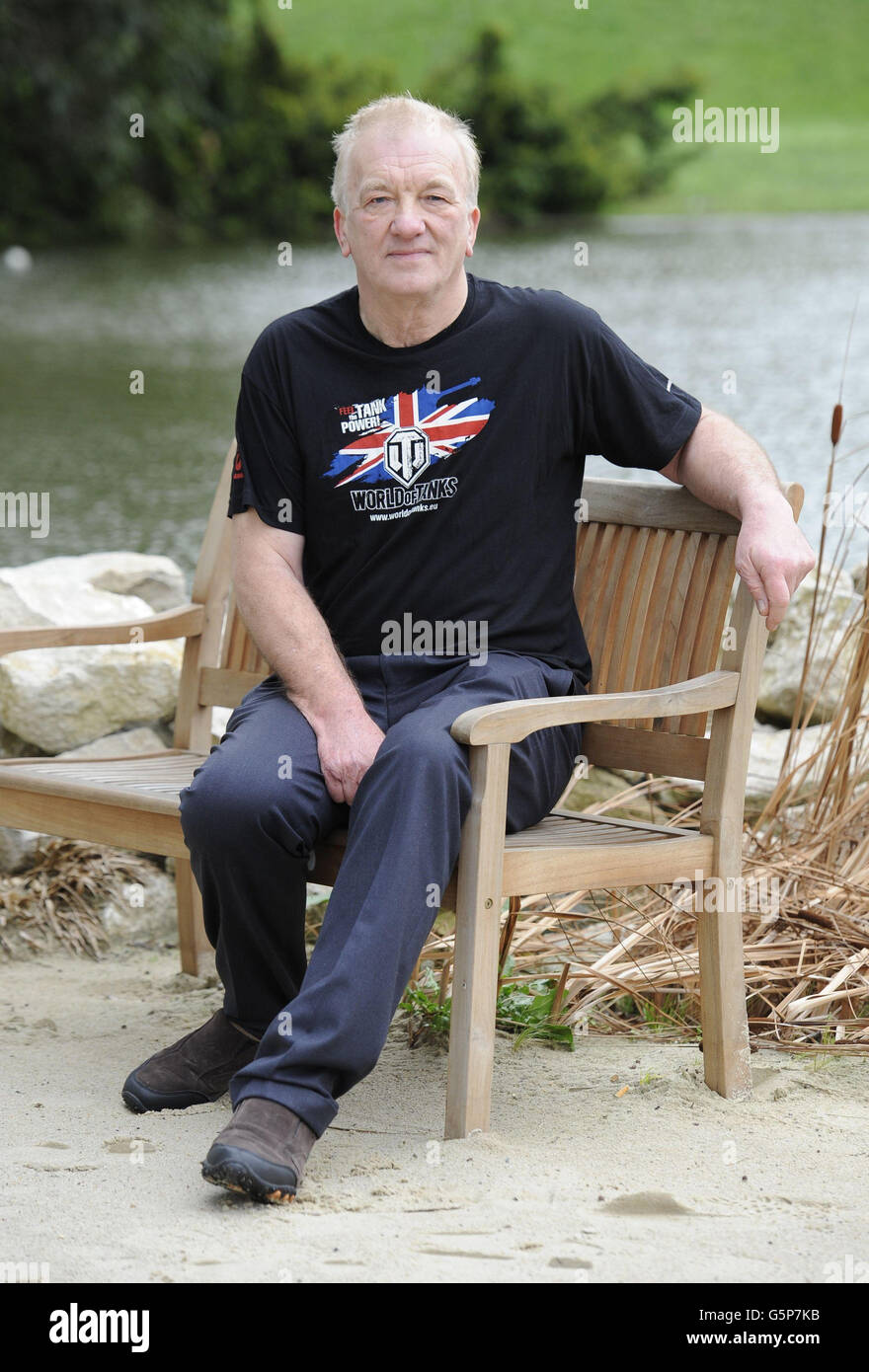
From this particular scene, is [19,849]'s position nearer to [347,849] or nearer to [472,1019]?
[347,849]

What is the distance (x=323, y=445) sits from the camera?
240cm

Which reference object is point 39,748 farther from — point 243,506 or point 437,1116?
point 437,1116

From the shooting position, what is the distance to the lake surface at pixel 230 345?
5871 mm

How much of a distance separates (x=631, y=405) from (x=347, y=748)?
0.67 m

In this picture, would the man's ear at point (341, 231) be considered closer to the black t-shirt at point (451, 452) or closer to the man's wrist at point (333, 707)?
the black t-shirt at point (451, 452)

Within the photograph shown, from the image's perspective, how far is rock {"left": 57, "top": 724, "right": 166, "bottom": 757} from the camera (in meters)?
3.44

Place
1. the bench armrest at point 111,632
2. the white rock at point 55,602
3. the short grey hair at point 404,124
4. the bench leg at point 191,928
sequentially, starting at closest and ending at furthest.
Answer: the short grey hair at point 404,124 → the bench armrest at point 111,632 → the bench leg at point 191,928 → the white rock at point 55,602

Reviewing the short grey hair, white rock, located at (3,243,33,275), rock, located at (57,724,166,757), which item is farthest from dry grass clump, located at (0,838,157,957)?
white rock, located at (3,243,33,275)


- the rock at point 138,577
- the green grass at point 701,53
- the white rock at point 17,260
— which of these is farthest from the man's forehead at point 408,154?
the green grass at point 701,53

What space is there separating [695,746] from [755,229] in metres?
13.9

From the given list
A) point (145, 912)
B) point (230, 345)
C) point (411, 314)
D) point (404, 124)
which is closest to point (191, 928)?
point (145, 912)

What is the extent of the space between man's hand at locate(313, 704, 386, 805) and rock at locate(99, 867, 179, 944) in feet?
3.75

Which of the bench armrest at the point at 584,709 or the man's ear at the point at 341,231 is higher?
the man's ear at the point at 341,231
